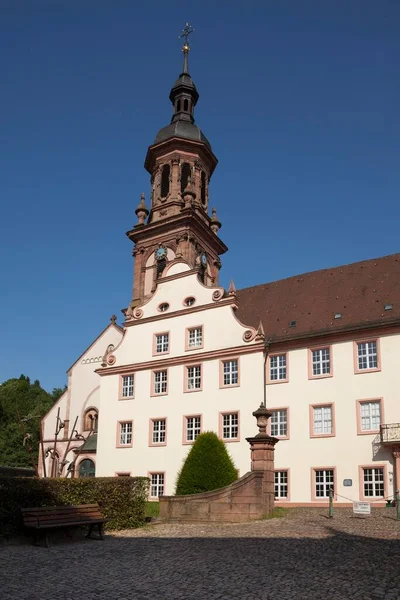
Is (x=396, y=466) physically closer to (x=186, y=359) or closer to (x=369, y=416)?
(x=369, y=416)

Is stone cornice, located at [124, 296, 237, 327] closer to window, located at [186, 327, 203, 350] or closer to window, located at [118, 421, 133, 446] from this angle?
window, located at [186, 327, 203, 350]

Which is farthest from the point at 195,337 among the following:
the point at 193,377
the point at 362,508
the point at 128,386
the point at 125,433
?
the point at 362,508

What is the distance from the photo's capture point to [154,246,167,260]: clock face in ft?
137

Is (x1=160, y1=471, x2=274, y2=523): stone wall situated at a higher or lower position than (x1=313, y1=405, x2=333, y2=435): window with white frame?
lower

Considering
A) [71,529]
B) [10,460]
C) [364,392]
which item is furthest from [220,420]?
[10,460]

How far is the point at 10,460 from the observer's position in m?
55.3

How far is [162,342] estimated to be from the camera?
1304 inches

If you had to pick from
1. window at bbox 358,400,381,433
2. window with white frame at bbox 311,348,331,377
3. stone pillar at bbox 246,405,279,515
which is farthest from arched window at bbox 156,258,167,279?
stone pillar at bbox 246,405,279,515

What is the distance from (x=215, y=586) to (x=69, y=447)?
33.3m

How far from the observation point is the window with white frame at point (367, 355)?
2647 cm

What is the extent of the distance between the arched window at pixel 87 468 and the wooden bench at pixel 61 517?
75.7 ft

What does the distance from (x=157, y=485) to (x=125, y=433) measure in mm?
3504

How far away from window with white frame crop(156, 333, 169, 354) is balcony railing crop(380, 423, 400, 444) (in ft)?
40.2

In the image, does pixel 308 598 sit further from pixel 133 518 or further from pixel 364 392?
pixel 364 392
